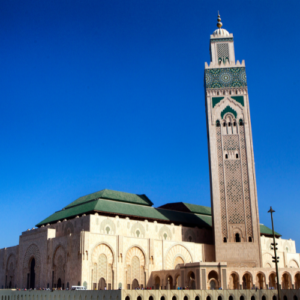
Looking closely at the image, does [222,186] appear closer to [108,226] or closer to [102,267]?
[108,226]

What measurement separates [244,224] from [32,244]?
21.2 meters

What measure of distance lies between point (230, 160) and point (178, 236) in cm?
966

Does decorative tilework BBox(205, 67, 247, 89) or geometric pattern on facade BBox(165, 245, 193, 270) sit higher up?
decorative tilework BBox(205, 67, 247, 89)

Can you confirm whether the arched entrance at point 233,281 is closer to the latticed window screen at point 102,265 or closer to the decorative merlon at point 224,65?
the latticed window screen at point 102,265

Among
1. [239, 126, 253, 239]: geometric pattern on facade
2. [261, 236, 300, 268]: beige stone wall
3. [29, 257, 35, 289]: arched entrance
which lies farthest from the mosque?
[261, 236, 300, 268]: beige stone wall

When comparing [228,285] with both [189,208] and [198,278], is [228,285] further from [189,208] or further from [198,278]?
[189,208]

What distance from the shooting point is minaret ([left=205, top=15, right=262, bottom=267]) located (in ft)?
124

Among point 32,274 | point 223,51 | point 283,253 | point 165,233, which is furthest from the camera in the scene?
point 283,253

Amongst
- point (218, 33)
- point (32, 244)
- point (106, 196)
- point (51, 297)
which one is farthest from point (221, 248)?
point (218, 33)

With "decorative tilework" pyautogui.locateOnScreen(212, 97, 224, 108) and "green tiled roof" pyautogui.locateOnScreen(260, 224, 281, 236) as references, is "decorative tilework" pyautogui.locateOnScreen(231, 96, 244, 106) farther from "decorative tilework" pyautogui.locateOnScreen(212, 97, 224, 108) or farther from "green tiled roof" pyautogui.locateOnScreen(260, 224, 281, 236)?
"green tiled roof" pyautogui.locateOnScreen(260, 224, 281, 236)

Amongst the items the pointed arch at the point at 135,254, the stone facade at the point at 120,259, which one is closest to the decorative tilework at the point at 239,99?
the stone facade at the point at 120,259

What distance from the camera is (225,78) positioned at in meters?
42.8

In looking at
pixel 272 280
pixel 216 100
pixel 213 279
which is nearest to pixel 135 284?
pixel 213 279

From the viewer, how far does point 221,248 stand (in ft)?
124
